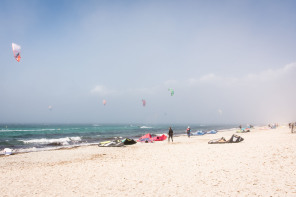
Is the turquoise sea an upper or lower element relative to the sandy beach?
lower

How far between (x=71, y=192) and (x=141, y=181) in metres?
2.41

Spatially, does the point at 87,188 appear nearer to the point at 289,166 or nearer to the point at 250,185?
the point at 250,185

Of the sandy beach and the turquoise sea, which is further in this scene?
the turquoise sea

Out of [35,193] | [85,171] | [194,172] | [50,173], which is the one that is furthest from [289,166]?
[50,173]

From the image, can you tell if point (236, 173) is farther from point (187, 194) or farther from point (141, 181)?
point (141, 181)

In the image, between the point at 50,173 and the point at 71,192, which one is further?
the point at 50,173

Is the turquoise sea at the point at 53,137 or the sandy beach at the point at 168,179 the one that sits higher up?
the sandy beach at the point at 168,179

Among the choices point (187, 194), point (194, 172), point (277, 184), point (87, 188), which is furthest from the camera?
point (194, 172)

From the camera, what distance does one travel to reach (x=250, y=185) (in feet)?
22.5

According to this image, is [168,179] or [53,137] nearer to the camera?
[168,179]

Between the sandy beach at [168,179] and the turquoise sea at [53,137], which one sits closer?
the sandy beach at [168,179]

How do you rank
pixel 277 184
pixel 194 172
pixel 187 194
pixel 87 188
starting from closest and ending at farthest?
pixel 187 194, pixel 277 184, pixel 87 188, pixel 194 172

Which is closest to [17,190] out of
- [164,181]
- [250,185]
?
[164,181]

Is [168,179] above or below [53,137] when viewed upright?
above
